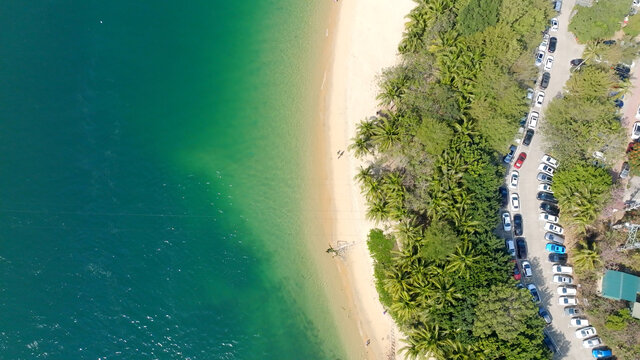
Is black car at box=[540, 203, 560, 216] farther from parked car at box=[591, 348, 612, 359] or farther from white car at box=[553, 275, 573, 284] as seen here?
parked car at box=[591, 348, 612, 359]

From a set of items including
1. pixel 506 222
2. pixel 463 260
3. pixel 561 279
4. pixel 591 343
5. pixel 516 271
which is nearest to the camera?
pixel 463 260

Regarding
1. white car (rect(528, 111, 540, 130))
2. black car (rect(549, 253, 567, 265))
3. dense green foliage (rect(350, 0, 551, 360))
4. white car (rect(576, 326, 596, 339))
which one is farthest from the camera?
white car (rect(528, 111, 540, 130))

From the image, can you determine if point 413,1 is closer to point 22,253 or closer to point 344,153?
point 344,153

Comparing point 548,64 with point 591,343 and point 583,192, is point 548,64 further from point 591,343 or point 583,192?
point 591,343

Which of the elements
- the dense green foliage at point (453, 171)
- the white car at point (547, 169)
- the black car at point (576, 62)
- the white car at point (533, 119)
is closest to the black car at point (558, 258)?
the dense green foliage at point (453, 171)

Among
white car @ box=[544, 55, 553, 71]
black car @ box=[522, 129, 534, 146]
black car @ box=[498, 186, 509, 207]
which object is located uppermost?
white car @ box=[544, 55, 553, 71]

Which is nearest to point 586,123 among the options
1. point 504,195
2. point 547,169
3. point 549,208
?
point 547,169

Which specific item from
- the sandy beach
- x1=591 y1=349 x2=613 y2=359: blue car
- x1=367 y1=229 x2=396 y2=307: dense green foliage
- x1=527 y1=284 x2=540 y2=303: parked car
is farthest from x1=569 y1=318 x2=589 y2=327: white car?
x1=367 y1=229 x2=396 y2=307: dense green foliage

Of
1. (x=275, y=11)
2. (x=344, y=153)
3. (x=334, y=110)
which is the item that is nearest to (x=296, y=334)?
(x=344, y=153)
